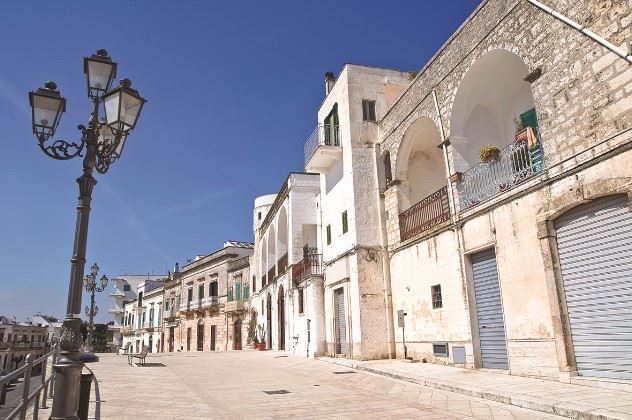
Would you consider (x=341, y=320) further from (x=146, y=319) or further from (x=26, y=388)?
(x=146, y=319)

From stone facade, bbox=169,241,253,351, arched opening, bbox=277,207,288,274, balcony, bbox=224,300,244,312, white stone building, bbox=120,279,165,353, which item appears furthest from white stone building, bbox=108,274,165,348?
arched opening, bbox=277,207,288,274

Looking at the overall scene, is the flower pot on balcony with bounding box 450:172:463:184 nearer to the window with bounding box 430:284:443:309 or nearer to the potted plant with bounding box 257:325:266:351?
the window with bounding box 430:284:443:309

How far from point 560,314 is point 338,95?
12.1 metres

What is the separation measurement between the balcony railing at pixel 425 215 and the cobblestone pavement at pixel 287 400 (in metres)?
4.73

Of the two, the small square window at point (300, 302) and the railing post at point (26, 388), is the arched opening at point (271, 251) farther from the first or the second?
the railing post at point (26, 388)

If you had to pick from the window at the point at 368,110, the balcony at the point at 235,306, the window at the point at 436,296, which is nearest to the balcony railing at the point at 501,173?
the window at the point at 436,296

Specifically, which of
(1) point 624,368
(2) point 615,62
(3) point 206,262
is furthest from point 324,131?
(3) point 206,262

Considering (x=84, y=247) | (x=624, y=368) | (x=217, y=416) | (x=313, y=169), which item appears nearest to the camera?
(x=84, y=247)

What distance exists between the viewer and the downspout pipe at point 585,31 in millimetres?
6824

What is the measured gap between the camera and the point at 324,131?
59.8 ft

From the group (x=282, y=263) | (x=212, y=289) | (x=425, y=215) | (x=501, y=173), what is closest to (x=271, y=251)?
(x=282, y=263)

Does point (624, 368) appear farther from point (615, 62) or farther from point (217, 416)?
point (217, 416)

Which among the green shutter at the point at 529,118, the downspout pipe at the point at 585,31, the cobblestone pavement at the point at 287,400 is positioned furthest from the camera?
the green shutter at the point at 529,118

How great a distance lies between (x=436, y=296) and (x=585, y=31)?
25.3 feet
